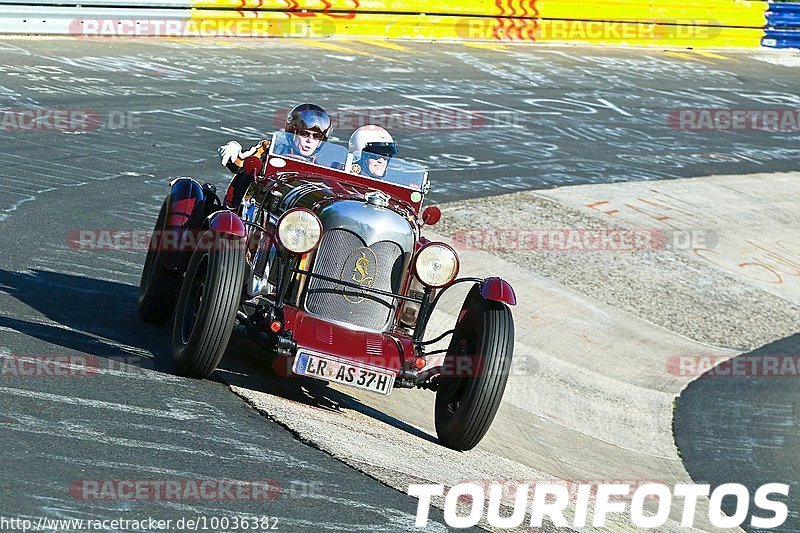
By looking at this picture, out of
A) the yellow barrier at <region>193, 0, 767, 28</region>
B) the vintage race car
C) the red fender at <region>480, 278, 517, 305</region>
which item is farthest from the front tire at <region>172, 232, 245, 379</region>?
the yellow barrier at <region>193, 0, 767, 28</region>

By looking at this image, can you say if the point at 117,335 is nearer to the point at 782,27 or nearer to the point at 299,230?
the point at 299,230

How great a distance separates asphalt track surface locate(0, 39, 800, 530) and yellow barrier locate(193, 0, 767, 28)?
698 mm

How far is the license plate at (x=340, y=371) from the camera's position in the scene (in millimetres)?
7117

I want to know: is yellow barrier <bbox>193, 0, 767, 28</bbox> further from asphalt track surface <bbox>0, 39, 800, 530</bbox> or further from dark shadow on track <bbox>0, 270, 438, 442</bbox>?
dark shadow on track <bbox>0, 270, 438, 442</bbox>

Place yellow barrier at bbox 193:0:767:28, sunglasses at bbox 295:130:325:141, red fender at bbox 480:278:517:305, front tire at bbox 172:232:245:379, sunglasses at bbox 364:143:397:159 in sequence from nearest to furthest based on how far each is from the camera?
front tire at bbox 172:232:245:379
red fender at bbox 480:278:517:305
sunglasses at bbox 295:130:325:141
sunglasses at bbox 364:143:397:159
yellow barrier at bbox 193:0:767:28

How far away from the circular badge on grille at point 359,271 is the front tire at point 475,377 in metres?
0.63

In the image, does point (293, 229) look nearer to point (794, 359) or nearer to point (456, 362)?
point (456, 362)

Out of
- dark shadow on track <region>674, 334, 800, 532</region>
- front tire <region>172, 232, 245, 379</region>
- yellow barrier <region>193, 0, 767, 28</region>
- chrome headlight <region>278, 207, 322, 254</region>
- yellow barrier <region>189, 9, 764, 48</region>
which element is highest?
yellow barrier <region>193, 0, 767, 28</region>

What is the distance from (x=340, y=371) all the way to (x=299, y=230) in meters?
0.89

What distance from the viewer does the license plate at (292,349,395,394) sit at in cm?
712

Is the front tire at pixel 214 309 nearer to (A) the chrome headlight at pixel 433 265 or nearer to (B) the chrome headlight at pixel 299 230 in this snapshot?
(B) the chrome headlight at pixel 299 230

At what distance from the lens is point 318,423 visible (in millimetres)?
6992

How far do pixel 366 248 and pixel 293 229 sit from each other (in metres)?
0.48

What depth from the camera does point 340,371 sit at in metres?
7.15
